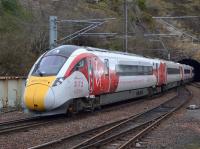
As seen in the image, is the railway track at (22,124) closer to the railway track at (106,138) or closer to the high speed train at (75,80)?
the high speed train at (75,80)

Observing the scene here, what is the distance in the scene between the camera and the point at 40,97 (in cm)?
1828

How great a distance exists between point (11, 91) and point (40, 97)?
27.7ft

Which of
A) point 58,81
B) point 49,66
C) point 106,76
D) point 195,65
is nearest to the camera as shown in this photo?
point 58,81

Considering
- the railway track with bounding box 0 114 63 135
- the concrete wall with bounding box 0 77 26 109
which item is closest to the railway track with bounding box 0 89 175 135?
the railway track with bounding box 0 114 63 135

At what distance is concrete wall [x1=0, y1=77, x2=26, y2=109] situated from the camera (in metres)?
25.5

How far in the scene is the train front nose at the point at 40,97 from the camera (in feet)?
59.8

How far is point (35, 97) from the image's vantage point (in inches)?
723

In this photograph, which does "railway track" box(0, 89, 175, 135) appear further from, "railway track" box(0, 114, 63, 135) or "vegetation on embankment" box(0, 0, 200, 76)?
"vegetation on embankment" box(0, 0, 200, 76)

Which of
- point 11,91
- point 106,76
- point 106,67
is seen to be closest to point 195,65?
point 11,91

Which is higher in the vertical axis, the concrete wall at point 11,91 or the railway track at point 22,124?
the concrete wall at point 11,91

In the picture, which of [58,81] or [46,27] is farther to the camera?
[46,27]

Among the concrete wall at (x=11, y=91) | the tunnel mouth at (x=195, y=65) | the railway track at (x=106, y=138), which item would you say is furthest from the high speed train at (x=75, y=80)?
the tunnel mouth at (x=195, y=65)

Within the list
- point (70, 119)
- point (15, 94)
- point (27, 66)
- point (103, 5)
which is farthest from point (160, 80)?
point (103, 5)

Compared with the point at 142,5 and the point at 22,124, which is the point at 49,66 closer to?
the point at 22,124
